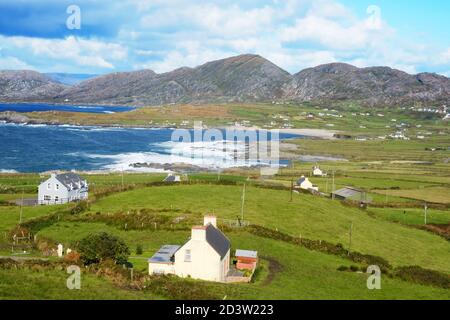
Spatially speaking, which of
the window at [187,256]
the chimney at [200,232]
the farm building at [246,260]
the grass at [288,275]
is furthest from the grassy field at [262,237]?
the chimney at [200,232]

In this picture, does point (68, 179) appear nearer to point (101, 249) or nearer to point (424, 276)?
point (101, 249)

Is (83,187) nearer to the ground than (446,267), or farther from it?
farther from it

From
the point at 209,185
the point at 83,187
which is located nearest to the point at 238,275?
the point at 209,185

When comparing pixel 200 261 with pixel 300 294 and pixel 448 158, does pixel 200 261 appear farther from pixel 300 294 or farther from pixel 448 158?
pixel 448 158

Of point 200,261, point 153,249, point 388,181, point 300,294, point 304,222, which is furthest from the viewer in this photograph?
point 388,181

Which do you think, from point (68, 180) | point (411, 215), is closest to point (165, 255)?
point (68, 180)

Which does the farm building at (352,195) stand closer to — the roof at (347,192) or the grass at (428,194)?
the roof at (347,192)

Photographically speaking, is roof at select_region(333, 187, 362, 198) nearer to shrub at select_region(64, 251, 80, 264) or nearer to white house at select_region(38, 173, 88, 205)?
white house at select_region(38, 173, 88, 205)
